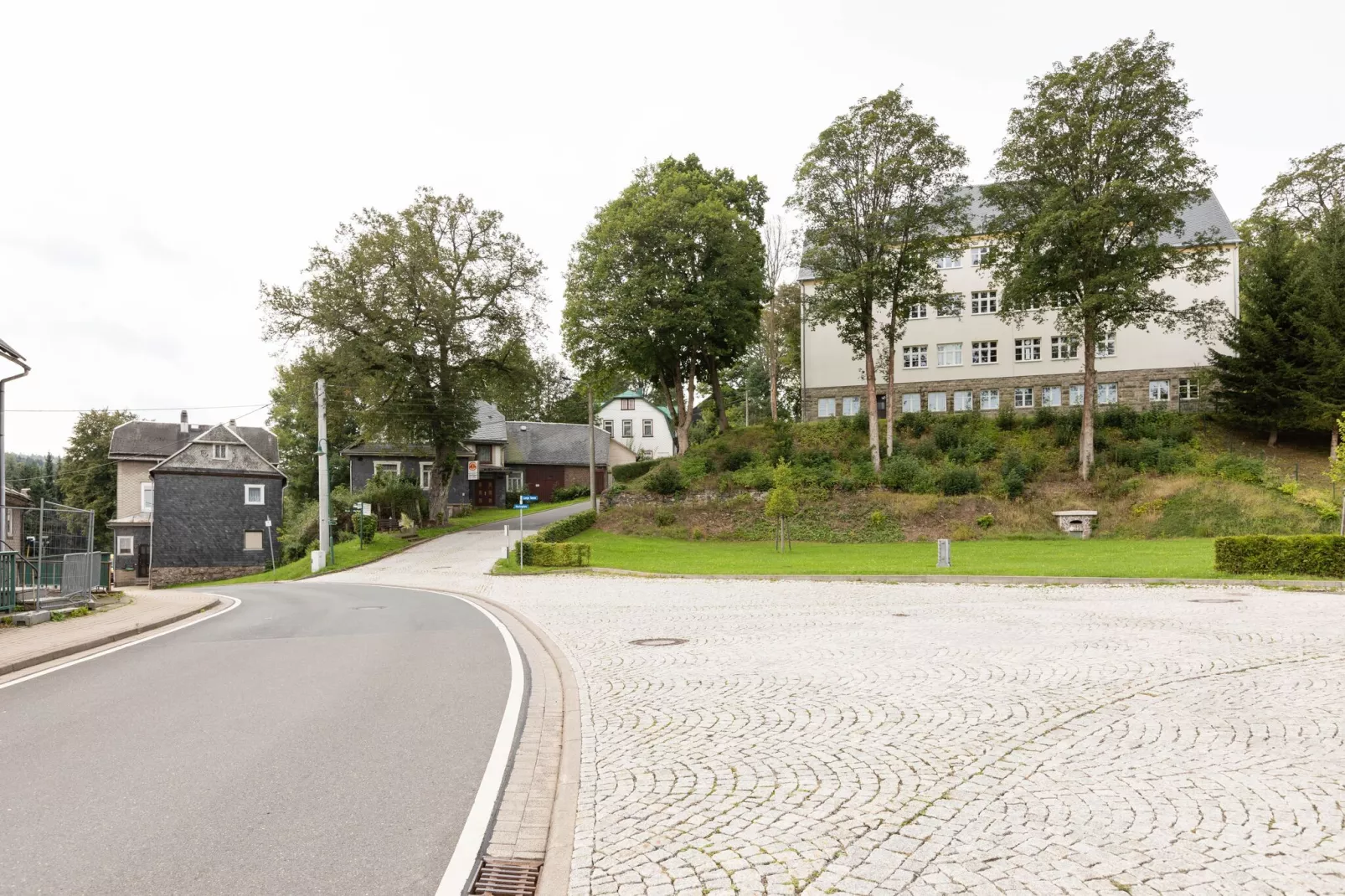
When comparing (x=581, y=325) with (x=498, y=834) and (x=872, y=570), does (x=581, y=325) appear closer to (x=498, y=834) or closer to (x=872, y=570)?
(x=872, y=570)

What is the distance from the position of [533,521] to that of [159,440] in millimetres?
30952

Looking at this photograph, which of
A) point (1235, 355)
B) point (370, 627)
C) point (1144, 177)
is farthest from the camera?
point (1235, 355)

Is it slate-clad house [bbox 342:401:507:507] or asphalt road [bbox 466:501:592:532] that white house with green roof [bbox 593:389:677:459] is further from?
asphalt road [bbox 466:501:592:532]

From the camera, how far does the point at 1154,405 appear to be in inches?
1937

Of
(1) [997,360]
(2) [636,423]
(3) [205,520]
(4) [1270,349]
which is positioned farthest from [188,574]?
(4) [1270,349]

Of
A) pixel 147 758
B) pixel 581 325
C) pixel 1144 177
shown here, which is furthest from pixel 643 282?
pixel 147 758

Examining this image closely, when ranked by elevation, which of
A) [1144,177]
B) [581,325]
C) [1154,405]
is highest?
[1144,177]

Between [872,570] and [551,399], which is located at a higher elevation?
[551,399]

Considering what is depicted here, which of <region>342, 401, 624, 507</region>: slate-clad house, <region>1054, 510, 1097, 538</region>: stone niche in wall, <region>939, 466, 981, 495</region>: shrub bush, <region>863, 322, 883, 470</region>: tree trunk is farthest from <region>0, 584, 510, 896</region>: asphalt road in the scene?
<region>342, 401, 624, 507</region>: slate-clad house

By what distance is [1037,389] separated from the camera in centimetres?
5147

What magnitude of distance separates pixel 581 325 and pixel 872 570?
2798cm

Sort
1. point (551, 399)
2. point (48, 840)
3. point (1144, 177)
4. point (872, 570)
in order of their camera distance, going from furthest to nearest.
A: 1. point (551, 399)
2. point (1144, 177)
3. point (872, 570)
4. point (48, 840)

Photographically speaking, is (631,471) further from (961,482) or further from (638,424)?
(638,424)

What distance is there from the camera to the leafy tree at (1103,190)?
121ft
